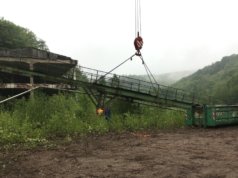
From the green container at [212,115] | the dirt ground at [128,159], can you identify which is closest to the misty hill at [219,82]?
the green container at [212,115]

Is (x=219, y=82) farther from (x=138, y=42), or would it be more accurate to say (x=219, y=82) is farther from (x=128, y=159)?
(x=128, y=159)

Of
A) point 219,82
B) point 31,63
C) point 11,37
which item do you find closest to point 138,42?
point 31,63

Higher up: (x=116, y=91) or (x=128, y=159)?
(x=116, y=91)

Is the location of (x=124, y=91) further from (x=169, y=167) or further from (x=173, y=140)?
(x=169, y=167)

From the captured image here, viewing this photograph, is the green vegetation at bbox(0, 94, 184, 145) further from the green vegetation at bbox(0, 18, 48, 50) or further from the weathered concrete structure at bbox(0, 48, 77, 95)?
the green vegetation at bbox(0, 18, 48, 50)

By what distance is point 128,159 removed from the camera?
31.9 ft

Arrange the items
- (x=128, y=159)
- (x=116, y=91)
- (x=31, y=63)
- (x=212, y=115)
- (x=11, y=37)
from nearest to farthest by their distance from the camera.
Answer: (x=128, y=159), (x=212, y=115), (x=116, y=91), (x=31, y=63), (x=11, y=37)

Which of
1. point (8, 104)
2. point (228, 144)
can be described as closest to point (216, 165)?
point (228, 144)

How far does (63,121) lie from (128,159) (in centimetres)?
639

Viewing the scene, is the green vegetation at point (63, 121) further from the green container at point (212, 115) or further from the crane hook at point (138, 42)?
the crane hook at point (138, 42)

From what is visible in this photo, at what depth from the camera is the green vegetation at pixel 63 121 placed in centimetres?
1375

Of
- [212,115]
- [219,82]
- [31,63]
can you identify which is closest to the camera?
[212,115]

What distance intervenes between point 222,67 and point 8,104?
5976 inches

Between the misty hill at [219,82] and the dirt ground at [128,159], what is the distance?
98.9 m
